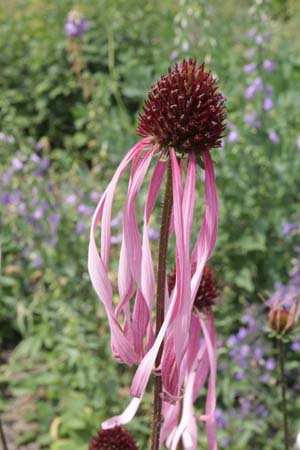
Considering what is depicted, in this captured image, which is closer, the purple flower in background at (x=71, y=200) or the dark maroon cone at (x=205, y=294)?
the dark maroon cone at (x=205, y=294)

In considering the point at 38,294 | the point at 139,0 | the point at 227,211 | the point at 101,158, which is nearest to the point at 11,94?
the point at 139,0

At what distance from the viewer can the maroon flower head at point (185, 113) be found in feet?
2.04

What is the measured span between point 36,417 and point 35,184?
2.81 feet

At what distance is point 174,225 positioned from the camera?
0.58 metres

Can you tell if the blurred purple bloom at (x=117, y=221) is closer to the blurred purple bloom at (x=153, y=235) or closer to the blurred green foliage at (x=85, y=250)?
the blurred green foliage at (x=85, y=250)

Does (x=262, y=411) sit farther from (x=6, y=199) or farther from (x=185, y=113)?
(x=185, y=113)

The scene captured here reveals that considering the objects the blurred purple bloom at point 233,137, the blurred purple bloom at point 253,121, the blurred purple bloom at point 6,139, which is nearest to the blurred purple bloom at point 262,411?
the blurred purple bloom at point 233,137

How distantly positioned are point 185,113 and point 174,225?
0.42ft

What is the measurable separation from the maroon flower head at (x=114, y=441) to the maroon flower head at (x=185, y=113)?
449 mm

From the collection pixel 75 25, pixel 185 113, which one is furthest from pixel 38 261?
pixel 185 113

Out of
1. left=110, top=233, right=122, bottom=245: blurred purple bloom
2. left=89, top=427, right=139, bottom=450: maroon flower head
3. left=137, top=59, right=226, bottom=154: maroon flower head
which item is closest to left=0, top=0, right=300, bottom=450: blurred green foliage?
left=110, top=233, right=122, bottom=245: blurred purple bloom

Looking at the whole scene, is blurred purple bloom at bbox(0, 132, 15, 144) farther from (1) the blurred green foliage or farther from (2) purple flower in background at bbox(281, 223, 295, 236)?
(2) purple flower in background at bbox(281, 223, 295, 236)

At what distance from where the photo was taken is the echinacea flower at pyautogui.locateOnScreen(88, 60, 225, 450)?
22.3 inches

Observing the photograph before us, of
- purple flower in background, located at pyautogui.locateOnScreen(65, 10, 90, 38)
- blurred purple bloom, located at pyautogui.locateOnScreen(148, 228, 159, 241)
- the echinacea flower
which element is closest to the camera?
the echinacea flower
